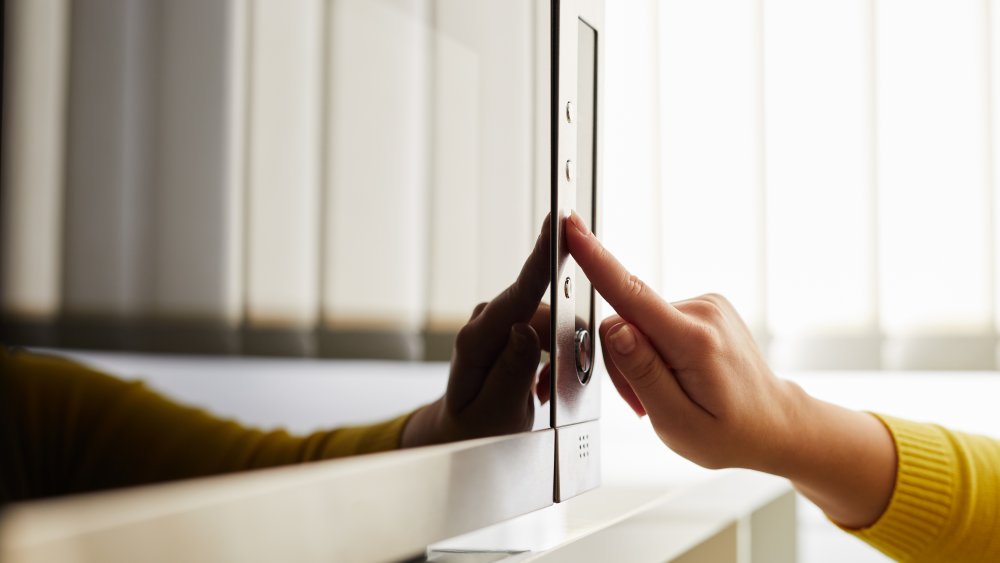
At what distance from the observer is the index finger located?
39cm

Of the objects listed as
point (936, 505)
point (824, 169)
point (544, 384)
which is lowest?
point (936, 505)

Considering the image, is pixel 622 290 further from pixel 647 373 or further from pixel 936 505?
pixel 936 505

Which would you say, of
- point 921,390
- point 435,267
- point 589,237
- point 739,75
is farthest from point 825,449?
point 739,75

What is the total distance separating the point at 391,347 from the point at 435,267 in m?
0.04

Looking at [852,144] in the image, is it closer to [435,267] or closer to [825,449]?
[825,449]

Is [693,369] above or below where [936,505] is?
above

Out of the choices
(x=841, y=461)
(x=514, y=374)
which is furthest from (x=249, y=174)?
(x=841, y=461)

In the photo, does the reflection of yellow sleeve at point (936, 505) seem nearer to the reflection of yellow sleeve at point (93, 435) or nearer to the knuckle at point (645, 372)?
the knuckle at point (645, 372)

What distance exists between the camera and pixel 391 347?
10.5 inches

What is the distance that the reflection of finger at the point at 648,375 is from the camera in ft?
1.30

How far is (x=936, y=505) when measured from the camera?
587mm

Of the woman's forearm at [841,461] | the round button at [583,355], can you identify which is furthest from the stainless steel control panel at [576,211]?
the woman's forearm at [841,461]

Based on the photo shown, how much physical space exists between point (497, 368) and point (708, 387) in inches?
5.2

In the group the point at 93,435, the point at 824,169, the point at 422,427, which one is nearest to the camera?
the point at 93,435
